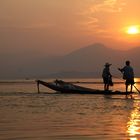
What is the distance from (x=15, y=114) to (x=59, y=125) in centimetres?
301

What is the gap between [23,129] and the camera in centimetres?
1094

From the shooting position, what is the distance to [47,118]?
44.2 feet

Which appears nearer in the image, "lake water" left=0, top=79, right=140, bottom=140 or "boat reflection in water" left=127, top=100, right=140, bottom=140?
"boat reflection in water" left=127, top=100, right=140, bottom=140

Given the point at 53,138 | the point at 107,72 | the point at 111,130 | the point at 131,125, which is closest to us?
the point at 53,138

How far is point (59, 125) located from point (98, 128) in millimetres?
1140

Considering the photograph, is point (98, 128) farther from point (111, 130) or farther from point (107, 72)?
point (107, 72)

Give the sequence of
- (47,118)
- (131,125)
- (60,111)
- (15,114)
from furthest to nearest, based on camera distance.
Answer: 1. (60,111)
2. (15,114)
3. (47,118)
4. (131,125)

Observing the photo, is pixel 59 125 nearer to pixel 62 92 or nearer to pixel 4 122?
pixel 4 122

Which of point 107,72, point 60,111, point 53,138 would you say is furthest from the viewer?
point 107,72

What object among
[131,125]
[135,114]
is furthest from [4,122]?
[135,114]

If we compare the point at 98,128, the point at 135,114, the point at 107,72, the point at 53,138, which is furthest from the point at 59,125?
the point at 107,72

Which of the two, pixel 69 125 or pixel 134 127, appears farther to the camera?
pixel 69 125

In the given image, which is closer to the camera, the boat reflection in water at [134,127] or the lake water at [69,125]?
the boat reflection in water at [134,127]

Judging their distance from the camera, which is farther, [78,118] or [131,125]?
[78,118]
